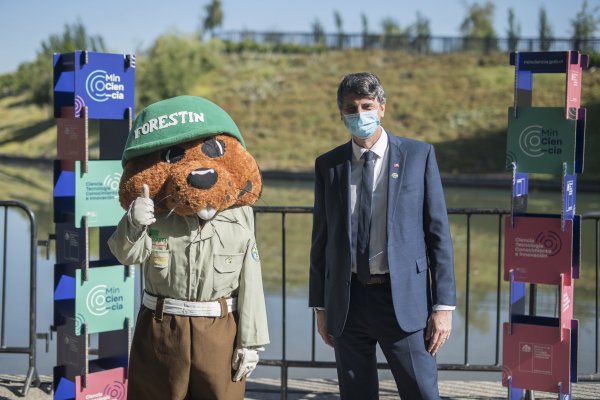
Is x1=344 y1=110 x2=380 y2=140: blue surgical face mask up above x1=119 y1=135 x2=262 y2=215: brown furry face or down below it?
above

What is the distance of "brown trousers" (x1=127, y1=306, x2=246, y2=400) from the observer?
3412 mm

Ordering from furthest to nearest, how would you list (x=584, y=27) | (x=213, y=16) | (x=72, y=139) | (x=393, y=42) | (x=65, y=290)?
(x=213, y=16)
(x=393, y=42)
(x=584, y=27)
(x=65, y=290)
(x=72, y=139)

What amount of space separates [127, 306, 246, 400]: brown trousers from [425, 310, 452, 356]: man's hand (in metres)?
0.84

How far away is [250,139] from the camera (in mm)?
45062

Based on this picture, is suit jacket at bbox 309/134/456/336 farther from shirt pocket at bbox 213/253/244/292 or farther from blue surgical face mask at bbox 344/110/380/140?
shirt pocket at bbox 213/253/244/292

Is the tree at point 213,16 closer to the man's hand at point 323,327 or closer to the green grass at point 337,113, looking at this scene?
the green grass at point 337,113

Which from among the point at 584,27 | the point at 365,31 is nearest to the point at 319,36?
the point at 365,31

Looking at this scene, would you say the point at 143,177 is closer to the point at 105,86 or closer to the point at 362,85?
the point at 362,85

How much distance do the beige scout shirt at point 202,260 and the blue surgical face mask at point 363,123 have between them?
650 millimetres

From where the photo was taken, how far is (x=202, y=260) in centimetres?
345

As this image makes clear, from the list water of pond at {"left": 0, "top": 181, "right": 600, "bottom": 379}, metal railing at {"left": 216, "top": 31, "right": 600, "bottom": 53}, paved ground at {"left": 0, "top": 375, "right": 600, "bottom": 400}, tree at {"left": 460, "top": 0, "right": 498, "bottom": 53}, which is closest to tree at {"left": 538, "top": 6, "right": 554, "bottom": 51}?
metal railing at {"left": 216, "top": 31, "right": 600, "bottom": 53}

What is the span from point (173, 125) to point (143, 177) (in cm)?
26

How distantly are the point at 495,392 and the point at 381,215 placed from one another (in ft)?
8.62

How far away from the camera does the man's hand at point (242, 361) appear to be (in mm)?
3500
